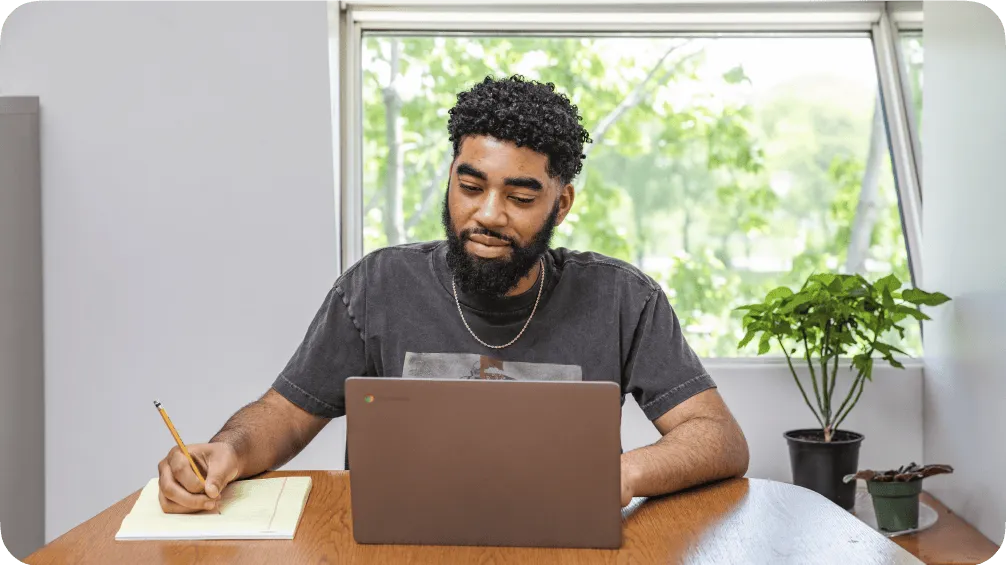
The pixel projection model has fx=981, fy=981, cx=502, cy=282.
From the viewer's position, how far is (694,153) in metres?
3.43

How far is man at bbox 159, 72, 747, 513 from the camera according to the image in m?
1.84

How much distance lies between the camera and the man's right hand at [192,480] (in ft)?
4.56

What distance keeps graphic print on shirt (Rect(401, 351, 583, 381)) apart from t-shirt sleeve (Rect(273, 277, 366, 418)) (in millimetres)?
126

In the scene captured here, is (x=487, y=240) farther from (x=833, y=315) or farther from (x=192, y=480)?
(x=833, y=315)

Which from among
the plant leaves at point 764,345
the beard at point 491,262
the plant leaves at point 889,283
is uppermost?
the beard at point 491,262

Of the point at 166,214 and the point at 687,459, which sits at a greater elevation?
the point at 166,214

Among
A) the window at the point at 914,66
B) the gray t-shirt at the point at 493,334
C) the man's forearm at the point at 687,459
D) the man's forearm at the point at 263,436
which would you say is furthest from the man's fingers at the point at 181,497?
the window at the point at 914,66

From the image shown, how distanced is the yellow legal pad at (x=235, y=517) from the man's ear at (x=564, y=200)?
78cm

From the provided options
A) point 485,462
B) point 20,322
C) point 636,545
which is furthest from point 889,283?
point 20,322

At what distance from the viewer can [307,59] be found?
A: 290 centimetres

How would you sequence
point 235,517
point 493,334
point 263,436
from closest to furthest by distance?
1. point 235,517
2. point 263,436
3. point 493,334

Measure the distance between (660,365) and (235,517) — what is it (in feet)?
2.90

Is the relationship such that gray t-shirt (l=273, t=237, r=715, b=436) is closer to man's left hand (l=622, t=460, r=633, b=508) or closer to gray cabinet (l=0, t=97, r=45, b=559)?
man's left hand (l=622, t=460, r=633, b=508)

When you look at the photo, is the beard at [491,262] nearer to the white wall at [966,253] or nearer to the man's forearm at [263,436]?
the man's forearm at [263,436]
